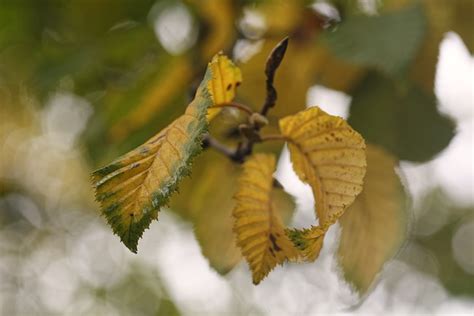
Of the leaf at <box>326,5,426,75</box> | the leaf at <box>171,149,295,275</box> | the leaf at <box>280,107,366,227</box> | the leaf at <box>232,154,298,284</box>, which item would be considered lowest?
the leaf at <box>171,149,295,275</box>

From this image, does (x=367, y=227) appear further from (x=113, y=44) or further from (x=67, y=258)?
(x=67, y=258)

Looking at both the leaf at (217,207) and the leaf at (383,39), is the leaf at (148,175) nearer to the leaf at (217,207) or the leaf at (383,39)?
the leaf at (217,207)

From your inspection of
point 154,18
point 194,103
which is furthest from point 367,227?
point 154,18

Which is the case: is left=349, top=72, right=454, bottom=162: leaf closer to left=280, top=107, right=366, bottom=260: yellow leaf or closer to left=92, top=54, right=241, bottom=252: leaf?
left=280, top=107, right=366, bottom=260: yellow leaf

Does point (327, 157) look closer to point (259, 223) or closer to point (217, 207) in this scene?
point (259, 223)

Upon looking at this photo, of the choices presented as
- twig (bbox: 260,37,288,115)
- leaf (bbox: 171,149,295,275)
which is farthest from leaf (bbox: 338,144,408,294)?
twig (bbox: 260,37,288,115)
